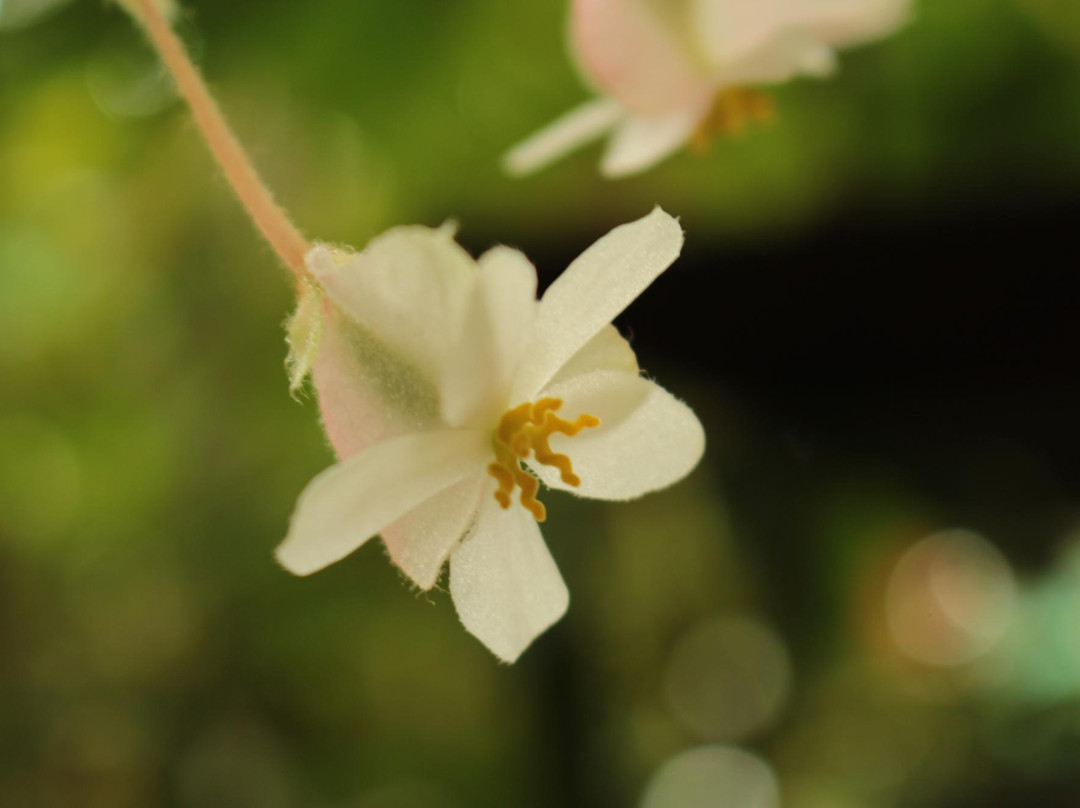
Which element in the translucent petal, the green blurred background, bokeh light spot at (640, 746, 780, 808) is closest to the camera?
the translucent petal

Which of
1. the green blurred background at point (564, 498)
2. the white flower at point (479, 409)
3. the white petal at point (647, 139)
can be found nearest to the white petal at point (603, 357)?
the white flower at point (479, 409)

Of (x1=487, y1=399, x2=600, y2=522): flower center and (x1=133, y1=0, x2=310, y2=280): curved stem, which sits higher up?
(x1=133, y1=0, x2=310, y2=280): curved stem

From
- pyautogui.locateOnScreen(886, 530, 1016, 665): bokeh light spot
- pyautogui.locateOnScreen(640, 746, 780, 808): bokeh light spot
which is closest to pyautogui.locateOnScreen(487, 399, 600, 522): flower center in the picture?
pyautogui.locateOnScreen(640, 746, 780, 808): bokeh light spot

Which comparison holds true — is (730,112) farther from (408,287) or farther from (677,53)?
(408,287)

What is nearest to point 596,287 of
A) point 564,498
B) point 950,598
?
point 564,498

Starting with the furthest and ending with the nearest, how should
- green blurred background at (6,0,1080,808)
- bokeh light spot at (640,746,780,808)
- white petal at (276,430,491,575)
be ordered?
bokeh light spot at (640,746,780,808)
green blurred background at (6,0,1080,808)
white petal at (276,430,491,575)

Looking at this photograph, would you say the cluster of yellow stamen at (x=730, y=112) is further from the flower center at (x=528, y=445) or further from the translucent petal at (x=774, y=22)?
the flower center at (x=528, y=445)

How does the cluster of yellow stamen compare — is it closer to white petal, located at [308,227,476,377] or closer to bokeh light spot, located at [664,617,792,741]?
white petal, located at [308,227,476,377]
